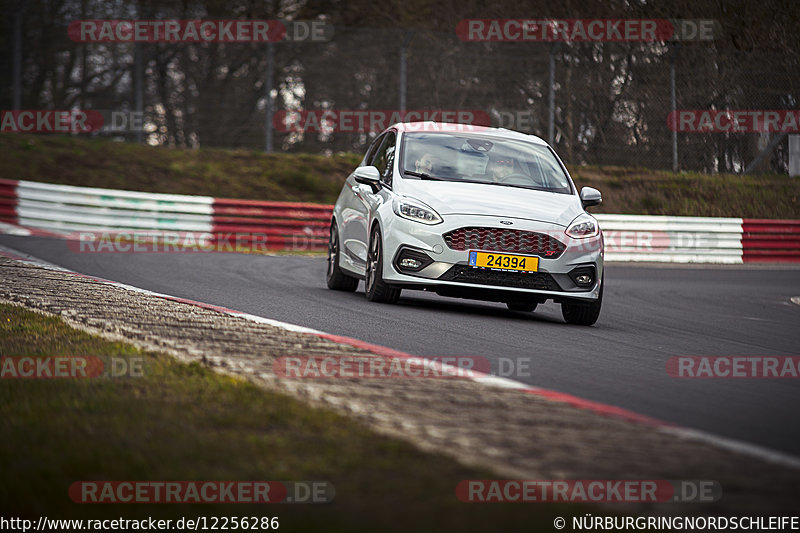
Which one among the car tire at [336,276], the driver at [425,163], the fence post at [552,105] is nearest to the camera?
the driver at [425,163]

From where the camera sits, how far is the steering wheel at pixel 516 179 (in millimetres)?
10328

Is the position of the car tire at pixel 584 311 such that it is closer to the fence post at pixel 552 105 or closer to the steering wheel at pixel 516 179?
the steering wheel at pixel 516 179

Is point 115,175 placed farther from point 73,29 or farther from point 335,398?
point 335,398

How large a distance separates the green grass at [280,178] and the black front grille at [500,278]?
1538 cm

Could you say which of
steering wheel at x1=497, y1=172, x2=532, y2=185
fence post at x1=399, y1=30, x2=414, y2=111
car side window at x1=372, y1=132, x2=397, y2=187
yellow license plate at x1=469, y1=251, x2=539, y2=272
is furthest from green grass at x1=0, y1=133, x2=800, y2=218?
yellow license plate at x1=469, y1=251, x2=539, y2=272

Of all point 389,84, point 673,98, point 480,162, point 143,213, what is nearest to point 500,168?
point 480,162

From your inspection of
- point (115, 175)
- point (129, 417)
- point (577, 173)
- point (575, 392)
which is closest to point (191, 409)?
point (129, 417)

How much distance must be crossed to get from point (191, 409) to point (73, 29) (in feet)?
66.4

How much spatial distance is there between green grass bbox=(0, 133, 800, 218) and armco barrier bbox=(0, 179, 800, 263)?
2.07 meters

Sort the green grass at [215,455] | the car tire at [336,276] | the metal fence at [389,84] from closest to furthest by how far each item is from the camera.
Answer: the green grass at [215,455], the car tire at [336,276], the metal fence at [389,84]

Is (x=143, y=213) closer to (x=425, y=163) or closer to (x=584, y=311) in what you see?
(x=425, y=163)

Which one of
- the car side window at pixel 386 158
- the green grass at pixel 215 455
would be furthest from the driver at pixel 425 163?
the green grass at pixel 215 455

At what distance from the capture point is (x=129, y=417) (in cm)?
438

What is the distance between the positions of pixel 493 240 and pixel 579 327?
3.39 feet
